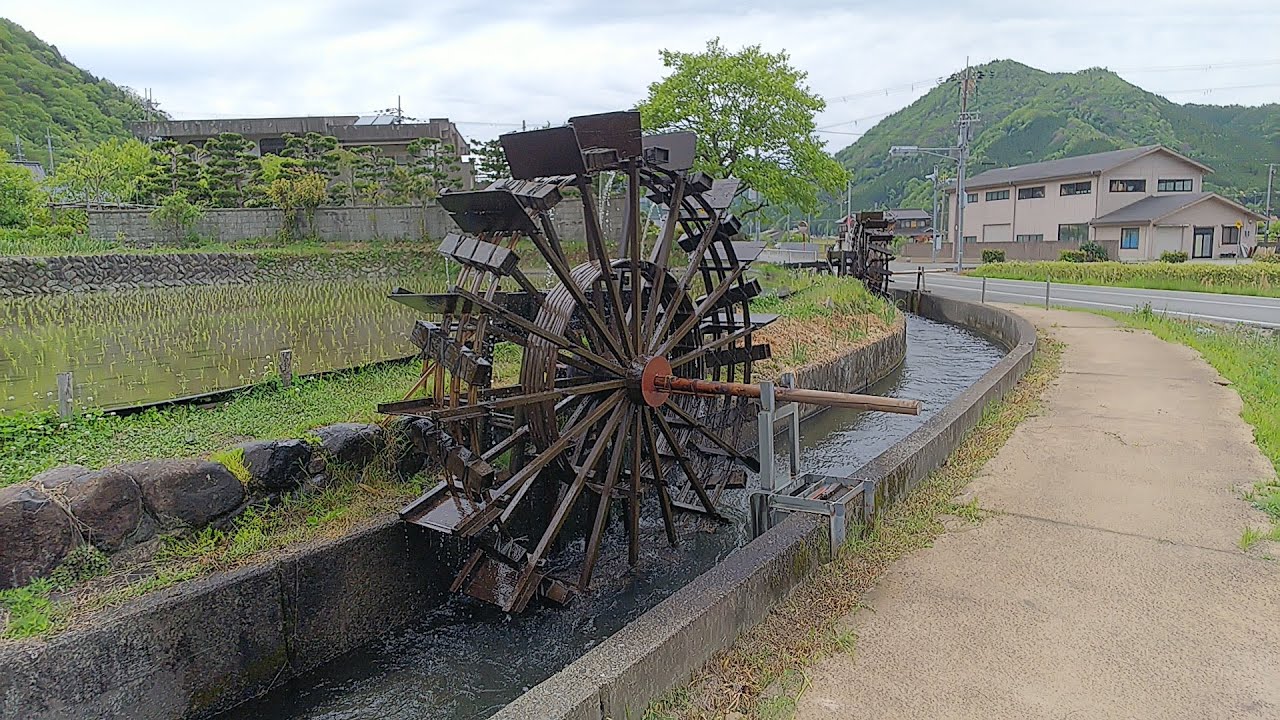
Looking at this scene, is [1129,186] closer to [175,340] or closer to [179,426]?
[175,340]

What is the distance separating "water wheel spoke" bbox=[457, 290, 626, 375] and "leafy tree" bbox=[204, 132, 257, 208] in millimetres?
26798

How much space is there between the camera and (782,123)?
22938 millimetres

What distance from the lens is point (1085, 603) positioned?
4.22 metres

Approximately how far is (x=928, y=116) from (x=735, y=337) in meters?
97.3

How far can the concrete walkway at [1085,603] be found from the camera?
3408 millimetres

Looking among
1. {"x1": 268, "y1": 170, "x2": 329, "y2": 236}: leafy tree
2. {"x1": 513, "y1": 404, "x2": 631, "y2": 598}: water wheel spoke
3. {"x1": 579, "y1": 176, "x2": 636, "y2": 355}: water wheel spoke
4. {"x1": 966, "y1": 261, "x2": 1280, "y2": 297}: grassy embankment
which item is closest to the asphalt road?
{"x1": 966, "y1": 261, "x2": 1280, "y2": 297}: grassy embankment

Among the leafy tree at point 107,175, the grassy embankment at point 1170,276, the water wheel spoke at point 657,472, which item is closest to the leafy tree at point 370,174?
the leafy tree at point 107,175

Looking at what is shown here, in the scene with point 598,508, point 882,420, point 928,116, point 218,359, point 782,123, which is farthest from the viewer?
point 928,116

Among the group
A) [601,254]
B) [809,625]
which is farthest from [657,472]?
[809,625]

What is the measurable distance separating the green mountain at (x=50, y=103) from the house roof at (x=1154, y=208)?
200 feet

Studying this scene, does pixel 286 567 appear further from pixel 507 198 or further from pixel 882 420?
pixel 882 420

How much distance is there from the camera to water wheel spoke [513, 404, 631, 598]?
5.25 meters

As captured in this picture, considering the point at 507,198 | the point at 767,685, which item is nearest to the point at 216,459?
the point at 507,198

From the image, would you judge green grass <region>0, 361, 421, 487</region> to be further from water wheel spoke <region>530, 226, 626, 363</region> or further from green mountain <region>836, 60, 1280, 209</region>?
green mountain <region>836, 60, 1280, 209</region>
